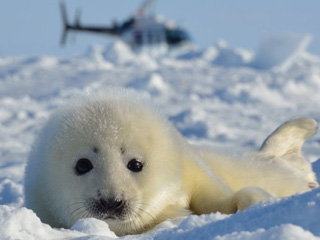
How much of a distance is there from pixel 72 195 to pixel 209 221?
33.6 inches

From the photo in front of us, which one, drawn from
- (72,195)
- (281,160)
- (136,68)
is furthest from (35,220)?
(136,68)

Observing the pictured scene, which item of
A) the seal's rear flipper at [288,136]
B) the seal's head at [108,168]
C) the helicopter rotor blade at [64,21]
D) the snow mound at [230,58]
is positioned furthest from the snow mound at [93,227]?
the helicopter rotor blade at [64,21]

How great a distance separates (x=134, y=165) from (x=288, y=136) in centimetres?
123

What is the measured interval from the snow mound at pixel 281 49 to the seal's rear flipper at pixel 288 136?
15.9 meters

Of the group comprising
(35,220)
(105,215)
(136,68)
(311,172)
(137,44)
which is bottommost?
(137,44)

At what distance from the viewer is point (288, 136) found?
11.9ft

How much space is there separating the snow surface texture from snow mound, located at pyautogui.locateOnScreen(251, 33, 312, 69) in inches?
1.0

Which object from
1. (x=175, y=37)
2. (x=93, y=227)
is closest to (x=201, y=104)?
(x=93, y=227)

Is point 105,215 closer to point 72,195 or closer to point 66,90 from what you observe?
point 72,195

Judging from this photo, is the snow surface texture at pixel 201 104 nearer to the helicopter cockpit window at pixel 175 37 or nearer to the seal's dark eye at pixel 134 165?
the seal's dark eye at pixel 134 165

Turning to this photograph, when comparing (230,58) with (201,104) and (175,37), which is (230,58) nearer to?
(201,104)

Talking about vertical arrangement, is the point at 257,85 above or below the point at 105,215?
below

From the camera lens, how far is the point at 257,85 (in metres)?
13.6

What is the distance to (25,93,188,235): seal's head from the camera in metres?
2.54
